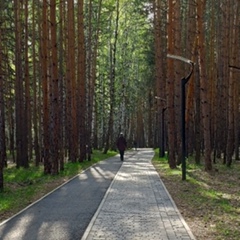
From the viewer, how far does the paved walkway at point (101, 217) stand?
24.3ft

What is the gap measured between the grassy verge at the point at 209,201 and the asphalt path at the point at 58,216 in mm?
2070

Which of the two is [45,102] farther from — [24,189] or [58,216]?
[58,216]

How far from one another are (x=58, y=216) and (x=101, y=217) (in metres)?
0.91

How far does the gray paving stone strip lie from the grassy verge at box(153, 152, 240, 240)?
287 mm

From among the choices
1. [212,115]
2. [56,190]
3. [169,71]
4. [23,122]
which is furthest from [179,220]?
[212,115]

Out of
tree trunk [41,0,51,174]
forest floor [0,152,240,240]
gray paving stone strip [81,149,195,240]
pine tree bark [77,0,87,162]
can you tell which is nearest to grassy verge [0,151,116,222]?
forest floor [0,152,240,240]

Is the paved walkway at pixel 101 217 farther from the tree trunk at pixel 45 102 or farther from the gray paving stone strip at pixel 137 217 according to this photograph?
the tree trunk at pixel 45 102

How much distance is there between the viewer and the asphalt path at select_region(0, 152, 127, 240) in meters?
7.44

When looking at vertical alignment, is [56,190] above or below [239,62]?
below

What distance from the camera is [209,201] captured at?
35.8ft

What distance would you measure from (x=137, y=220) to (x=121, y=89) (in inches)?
1656

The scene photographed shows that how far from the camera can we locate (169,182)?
1512 centimetres

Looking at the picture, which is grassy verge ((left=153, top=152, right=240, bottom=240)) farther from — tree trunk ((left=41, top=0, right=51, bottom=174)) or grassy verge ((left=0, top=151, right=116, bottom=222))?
tree trunk ((left=41, top=0, right=51, bottom=174))

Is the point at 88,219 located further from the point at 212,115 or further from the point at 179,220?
the point at 212,115
